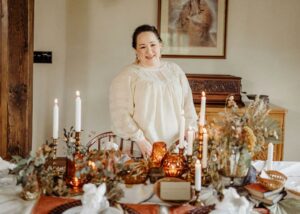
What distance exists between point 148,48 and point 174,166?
2.46 feet

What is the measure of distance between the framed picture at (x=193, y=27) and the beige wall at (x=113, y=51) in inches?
2.7

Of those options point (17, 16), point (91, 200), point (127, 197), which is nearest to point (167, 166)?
point (127, 197)

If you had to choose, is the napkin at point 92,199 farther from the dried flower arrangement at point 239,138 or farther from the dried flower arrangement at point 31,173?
the dried flower arrangement at point 239,138

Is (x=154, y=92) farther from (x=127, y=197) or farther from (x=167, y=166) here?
(x=127, y=197)

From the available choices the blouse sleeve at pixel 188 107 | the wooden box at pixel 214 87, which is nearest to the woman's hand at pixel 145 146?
the blouse sleeve at pixel 188 107

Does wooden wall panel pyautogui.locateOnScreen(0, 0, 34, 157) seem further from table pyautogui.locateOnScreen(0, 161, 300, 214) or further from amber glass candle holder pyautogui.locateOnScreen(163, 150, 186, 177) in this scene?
amber glass candle holder pyautogui.locateOnScreen(163, 150, 186, 177)

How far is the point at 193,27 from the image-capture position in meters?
4.08

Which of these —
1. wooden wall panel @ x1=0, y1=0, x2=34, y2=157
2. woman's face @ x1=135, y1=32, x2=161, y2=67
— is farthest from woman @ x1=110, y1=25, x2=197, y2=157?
wooden wall panel @ x1=0, y1=0, x2=34, y2=157

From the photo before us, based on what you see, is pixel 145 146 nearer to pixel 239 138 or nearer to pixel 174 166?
pixel 174 166

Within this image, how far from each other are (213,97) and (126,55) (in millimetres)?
905

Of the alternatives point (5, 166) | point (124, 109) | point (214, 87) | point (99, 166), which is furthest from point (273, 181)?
point (214, 87)

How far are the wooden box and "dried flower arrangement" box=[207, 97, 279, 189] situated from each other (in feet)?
6.56

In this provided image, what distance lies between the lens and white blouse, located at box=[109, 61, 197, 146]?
237 centimetres

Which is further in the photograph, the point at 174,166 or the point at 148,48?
the point at 148,48
